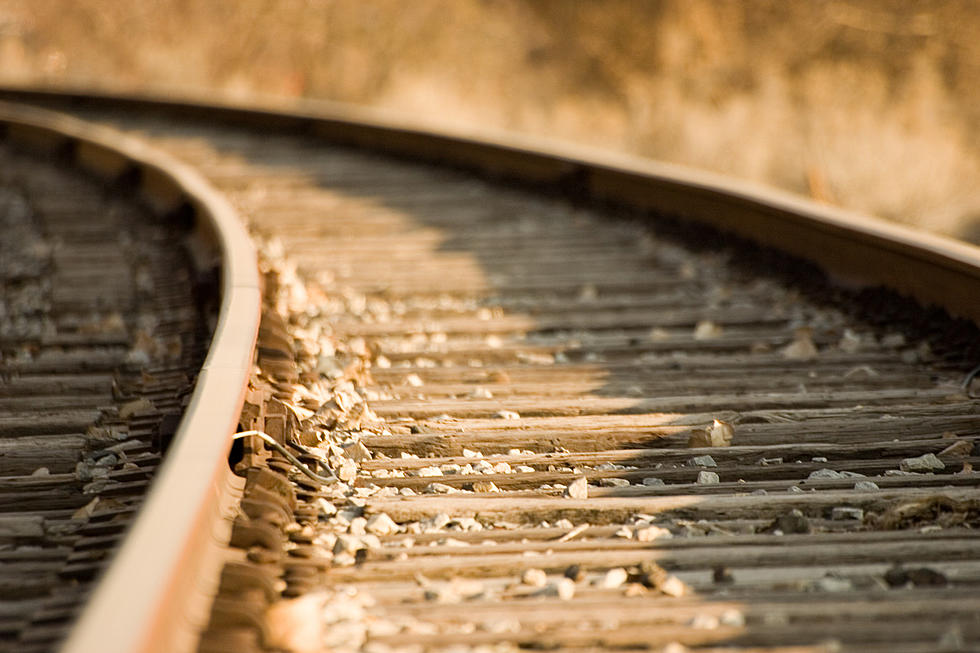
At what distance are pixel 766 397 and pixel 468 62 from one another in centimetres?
1693

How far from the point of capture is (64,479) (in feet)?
8.65

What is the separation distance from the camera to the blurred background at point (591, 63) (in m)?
13.0

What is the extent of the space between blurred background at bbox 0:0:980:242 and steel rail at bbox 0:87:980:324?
3.90 m

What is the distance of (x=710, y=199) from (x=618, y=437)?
9.02ft

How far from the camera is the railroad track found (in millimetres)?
2010

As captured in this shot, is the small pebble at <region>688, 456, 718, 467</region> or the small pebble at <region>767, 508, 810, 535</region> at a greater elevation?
the small pebble at <region>688, 456, 718, 467</region>

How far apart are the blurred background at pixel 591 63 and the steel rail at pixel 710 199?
12.8 feet

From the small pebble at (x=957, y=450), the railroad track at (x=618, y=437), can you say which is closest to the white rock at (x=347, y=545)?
the railroad track at (x=618, y=437)

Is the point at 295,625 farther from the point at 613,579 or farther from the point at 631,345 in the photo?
the point at 631,345

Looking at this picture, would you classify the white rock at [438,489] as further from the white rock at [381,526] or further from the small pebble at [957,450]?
the small pebble at [957,450]

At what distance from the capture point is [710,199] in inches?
213

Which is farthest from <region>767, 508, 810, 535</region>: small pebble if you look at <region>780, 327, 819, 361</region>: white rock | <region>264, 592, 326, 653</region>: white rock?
<region>780, 327, 819, 361</region>: white rock

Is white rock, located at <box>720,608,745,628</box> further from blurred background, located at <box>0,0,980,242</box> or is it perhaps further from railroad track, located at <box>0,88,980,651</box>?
blurred background, located at <box>0,0,980,242</box>

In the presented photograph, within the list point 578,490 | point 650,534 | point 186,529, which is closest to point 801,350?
point 578,490
